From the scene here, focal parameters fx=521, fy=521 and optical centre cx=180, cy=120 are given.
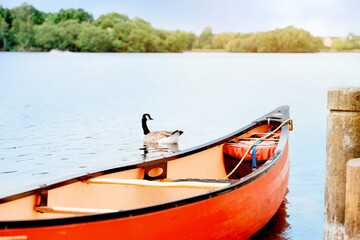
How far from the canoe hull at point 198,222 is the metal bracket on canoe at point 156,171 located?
120 cm

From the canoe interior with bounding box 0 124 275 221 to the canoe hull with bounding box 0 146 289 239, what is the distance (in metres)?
0.65

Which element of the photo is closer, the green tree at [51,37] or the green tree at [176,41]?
the green tree at [51,37]

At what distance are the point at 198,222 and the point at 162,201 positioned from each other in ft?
4.35

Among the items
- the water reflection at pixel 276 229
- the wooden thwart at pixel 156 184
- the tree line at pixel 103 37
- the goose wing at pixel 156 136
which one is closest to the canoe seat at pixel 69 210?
the wooden thwart at pixel 156 184

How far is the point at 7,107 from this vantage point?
71.6 feet

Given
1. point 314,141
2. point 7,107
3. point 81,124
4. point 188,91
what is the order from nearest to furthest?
1. point 314,141
2. point 81,124
3. point 7,107
4. point 188,91

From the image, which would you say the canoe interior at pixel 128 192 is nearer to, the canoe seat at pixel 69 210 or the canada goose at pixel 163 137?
the canoe seat at pixel 69 210

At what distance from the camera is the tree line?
113062 millimetres

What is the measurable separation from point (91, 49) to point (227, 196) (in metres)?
117

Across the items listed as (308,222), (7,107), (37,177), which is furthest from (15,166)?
(7,107)

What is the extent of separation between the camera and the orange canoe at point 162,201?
3992 mm

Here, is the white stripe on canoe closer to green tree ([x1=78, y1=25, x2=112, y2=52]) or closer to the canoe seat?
the canoe seat

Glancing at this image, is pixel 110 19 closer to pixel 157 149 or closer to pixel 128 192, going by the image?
pixel 157 149

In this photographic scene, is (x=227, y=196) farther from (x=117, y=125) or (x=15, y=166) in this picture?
(x=117, y=125)
